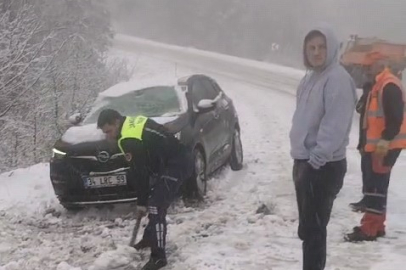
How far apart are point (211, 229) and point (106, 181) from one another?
136cm

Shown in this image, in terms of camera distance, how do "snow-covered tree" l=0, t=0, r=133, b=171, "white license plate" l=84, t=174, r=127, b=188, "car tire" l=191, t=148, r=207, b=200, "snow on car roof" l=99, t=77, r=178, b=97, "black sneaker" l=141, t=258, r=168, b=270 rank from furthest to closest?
"snow-covered tree" l=0, t=0, r=133, b=171 < "snow on car roof" l=99, t=77, r=178, b=97 < "car tire" l=191, t=148, r=207, b=200 < "white license plate" l=84, t=174, r=127, b=188 < "black sneaker" l=141, t=258, r=168, b=270

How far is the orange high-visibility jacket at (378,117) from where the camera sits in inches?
218

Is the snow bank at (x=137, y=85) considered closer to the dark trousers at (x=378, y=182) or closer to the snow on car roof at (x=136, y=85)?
the snow on car roof at (x=136, y=85)

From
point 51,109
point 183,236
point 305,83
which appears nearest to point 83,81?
point 51,109

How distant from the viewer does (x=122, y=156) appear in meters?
6.79

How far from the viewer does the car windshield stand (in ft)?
26.1

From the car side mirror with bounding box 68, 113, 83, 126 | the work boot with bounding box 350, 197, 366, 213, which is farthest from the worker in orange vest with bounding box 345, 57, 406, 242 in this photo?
the car side mirror with bounding box 68, 113, 83, 126

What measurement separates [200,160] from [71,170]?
1603 millimetres

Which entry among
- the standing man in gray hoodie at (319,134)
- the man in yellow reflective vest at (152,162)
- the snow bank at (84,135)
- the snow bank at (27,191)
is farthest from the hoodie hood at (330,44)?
the snow bank at (27,191)

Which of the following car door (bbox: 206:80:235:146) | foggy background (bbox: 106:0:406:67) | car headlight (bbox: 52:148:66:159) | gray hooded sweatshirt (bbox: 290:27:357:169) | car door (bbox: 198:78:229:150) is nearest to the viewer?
gray hooded sweatshirt (bbox: 290:27:357:169)

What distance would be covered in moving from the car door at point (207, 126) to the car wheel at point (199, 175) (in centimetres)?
23

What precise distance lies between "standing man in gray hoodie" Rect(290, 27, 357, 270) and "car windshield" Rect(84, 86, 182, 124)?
12.6 feet

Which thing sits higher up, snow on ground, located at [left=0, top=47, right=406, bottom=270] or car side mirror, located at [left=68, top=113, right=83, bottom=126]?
car side mirror, located at [left=68, top=113, right=83, bottom=126]

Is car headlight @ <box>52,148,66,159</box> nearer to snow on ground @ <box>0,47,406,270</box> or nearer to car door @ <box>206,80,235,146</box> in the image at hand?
snow on ground @ <box>0,47,406,270</box>
